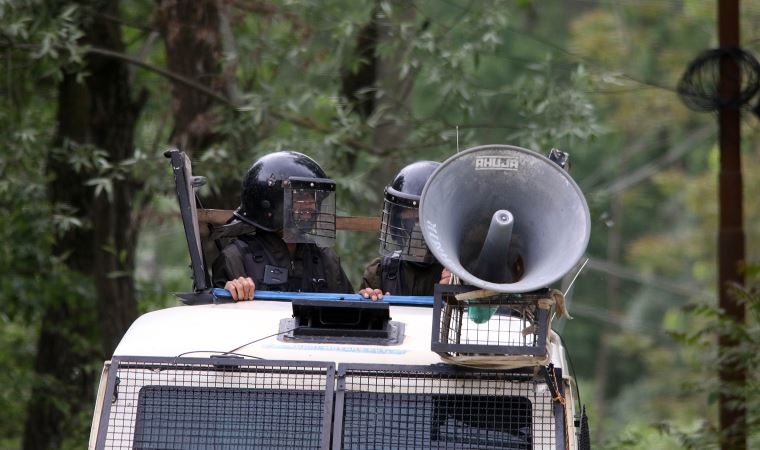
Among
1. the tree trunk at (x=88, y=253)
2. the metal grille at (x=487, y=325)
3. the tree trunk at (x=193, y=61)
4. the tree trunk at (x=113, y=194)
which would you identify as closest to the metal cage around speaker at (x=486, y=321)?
the metal grille at (x=487, y=325)

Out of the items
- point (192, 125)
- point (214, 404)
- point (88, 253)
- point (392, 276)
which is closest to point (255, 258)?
point (392, 276)

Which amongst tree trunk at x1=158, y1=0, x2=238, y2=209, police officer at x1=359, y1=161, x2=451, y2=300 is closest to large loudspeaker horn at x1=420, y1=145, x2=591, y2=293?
police officer at x1=359, y1=161, x2=451, y2=300

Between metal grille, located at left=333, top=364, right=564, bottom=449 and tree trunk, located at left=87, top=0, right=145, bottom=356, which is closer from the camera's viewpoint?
metal grille, located at left=333, top=364, right=564, bottom=449

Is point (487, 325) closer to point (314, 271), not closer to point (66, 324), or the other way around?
point (314, 271)

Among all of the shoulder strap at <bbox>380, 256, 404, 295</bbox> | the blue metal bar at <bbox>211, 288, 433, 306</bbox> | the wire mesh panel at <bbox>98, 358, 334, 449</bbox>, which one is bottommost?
the wire mesh panel at <bbox>98, 358, 334, 449</bbox>

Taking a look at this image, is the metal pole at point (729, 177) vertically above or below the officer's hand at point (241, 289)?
above

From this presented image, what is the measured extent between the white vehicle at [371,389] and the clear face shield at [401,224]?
136cm

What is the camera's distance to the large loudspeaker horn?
484 cm

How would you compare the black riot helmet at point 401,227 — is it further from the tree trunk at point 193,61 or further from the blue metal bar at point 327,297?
the tree trunk at point 193,61

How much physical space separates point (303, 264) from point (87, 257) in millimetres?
5576

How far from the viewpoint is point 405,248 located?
21.6 feet

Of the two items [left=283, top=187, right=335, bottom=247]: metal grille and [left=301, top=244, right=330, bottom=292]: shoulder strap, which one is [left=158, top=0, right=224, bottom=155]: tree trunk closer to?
[left=301, top=244, right=330, bottom=292]: shoulder strap

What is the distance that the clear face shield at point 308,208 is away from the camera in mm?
6527

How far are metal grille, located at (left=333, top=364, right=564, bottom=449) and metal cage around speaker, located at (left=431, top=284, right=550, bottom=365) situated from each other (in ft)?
0.52
